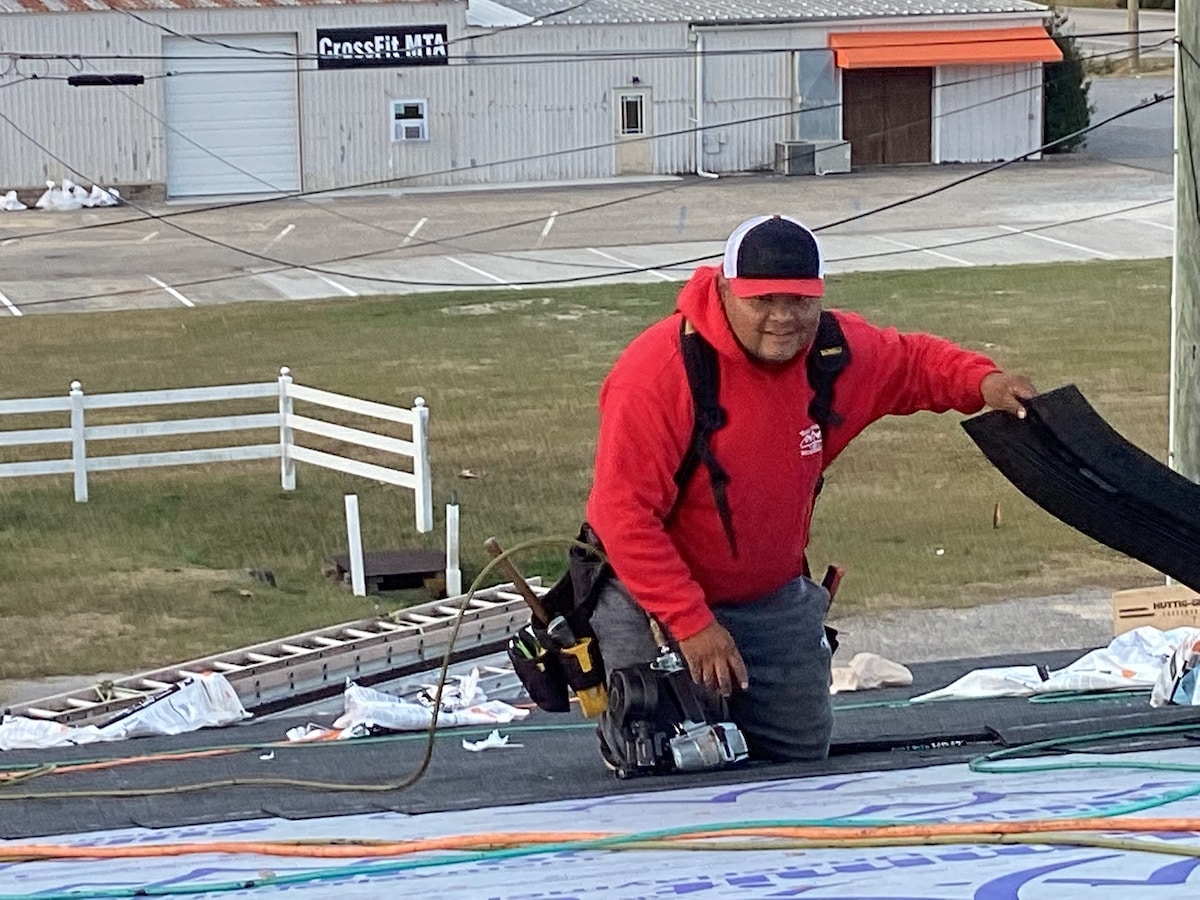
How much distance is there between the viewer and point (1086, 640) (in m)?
10.9

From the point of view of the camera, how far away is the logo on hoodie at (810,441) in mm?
5094

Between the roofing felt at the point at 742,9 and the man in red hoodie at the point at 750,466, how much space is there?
34445 millimetres

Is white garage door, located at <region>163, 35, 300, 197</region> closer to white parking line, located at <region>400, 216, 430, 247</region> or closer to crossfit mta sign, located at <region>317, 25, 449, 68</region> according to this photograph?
crossfit mta sign, located at <region>317, 25, 449, 68</region>

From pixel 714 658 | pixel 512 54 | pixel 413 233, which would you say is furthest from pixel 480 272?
pixel 714 658

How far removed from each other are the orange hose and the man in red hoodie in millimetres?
600

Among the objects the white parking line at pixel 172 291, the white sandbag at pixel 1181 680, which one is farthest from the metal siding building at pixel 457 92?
the white sandbag at pixel 1181 680

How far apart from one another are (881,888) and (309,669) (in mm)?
5432

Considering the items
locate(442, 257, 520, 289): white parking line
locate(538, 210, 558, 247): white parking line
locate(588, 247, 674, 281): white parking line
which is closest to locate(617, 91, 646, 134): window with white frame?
locate(538, 210, 558, 247): white parking line

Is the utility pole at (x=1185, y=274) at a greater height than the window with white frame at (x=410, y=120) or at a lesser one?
lesser

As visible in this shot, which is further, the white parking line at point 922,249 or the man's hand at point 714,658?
the white parking line at point 922,249

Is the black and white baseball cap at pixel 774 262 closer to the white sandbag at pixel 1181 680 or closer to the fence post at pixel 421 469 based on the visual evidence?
the white sandbag at pixel 1181 680

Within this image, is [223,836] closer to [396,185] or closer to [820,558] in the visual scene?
[820,558]

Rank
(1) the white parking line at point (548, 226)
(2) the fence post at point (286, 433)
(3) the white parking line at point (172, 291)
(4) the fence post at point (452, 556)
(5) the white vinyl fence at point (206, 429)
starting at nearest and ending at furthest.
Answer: (4) the fence post at point (452, 556) → (5) the white vinyl fence at point (206, 429) → (2) the fence post at point (286, 433) → (3) the white parking line at point (172, 291) → (1) the white parking line at point (548, 226)

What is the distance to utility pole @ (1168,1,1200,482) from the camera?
33.5ft
